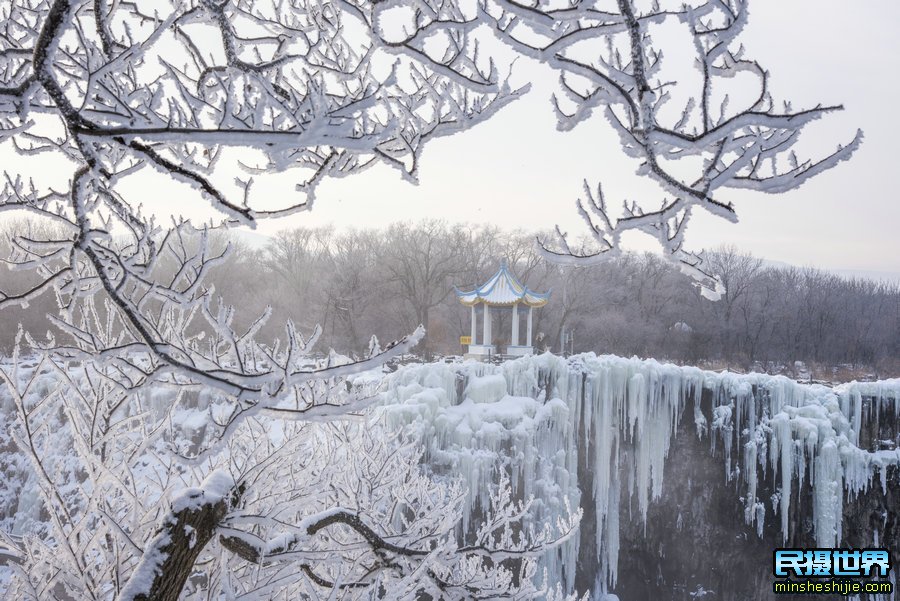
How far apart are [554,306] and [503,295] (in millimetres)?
8402

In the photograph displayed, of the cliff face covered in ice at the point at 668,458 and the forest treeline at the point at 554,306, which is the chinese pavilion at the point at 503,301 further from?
the forest treeline at the point at 554,306

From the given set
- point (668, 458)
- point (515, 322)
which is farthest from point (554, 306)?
point (668, 458)

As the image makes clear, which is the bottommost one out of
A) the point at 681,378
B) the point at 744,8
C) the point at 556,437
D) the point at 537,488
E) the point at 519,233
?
the point at 537,488

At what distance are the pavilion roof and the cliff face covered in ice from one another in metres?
3.16

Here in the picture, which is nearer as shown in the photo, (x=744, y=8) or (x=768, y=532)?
(x=744, y=8)

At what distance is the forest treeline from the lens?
20.4m

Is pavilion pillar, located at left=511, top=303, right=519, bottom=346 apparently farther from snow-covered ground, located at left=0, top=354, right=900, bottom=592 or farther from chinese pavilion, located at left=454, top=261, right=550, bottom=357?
snow-covered ground, located at left=0, top=354, right=900, bottom=592

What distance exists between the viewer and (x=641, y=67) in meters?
1.18

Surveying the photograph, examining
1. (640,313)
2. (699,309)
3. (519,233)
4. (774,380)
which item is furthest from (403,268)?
(774,380)

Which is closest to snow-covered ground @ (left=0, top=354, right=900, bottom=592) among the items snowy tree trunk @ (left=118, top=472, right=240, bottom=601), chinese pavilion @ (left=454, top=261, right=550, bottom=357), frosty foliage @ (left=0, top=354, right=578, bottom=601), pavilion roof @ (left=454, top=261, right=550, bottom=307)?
chinese pavilion @ (left=454, top=261, right=550, bottom=357)

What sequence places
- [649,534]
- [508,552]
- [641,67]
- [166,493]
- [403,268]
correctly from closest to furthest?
[641,67] → [166,493] → [508,552] → [649,534] → [403,268]

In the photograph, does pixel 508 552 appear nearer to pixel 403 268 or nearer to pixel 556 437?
pixel 556 437

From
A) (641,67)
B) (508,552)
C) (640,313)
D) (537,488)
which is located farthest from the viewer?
(640,313)

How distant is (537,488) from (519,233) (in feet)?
51.5
